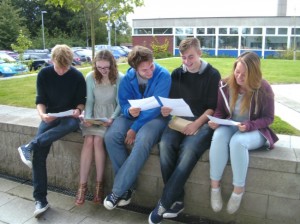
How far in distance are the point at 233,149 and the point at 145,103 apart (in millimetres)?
959

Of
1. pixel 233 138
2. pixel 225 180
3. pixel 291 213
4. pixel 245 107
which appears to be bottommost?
pixel 291 213

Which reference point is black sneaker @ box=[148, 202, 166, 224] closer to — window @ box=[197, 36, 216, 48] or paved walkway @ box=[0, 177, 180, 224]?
paved walkway @ box=[0, 177, 180, 224]

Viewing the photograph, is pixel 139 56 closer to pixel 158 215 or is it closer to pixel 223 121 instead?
pixel 223 121

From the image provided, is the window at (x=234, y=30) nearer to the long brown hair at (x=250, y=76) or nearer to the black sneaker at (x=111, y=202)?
the long brown hair at (x=250, y=76)

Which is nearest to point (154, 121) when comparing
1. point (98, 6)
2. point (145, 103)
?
point (145, 103)

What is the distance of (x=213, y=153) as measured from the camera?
2979 millimetres

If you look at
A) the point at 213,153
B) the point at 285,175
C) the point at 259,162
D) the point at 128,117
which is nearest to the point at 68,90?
the point at 128,117

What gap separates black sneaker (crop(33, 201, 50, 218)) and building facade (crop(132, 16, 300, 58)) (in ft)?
117

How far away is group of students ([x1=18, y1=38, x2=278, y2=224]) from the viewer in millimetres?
3031

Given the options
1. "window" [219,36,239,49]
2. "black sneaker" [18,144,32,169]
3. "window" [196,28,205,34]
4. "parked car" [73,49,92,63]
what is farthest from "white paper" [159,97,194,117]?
"window" [196,28,205,34]

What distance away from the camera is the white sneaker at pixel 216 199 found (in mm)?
3035

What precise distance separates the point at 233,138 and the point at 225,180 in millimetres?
459

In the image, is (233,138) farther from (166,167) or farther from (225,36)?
(225,36)

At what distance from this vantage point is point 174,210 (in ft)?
10.4
